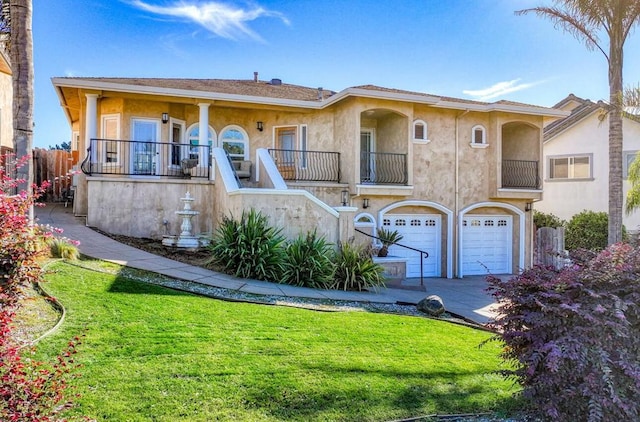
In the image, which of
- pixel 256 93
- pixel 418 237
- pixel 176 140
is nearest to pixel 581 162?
pixel 418 237

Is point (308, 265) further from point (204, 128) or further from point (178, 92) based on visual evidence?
point (178, 92)

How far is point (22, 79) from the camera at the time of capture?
7.33m

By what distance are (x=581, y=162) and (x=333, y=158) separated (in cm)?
1317

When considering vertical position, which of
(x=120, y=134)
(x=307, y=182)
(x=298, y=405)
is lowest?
(x=298, y=405)

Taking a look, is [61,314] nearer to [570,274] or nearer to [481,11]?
[570,274]

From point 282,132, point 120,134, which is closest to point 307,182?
point 282,132

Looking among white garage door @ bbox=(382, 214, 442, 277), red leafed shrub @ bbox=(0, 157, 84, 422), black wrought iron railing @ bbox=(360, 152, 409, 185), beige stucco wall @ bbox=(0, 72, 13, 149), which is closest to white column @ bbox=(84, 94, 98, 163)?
beige stucco wall @ bbox=(0, 72, 13, 149)

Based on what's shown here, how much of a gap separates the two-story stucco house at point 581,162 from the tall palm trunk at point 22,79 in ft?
69.6

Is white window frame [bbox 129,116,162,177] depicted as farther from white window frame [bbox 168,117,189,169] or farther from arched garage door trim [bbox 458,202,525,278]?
arched garage door trim [bbox 458,202,525,278]

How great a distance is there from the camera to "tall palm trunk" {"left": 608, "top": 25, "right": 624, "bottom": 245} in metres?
11.9

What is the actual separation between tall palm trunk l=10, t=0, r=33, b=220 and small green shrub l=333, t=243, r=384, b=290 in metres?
6.43

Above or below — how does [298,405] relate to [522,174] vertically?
below

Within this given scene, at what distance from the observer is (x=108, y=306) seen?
21.2 feet

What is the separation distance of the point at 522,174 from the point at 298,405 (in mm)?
16104
